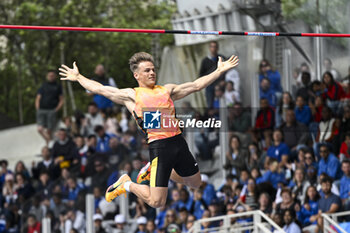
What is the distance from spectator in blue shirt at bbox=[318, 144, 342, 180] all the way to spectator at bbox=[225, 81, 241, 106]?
168cm

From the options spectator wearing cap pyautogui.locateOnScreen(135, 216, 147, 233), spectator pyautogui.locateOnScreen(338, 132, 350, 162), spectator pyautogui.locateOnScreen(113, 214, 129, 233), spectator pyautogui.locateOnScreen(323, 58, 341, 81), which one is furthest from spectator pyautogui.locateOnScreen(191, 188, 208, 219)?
spectator pyautogui.locateOnScreen(323, 58, 341, 81)

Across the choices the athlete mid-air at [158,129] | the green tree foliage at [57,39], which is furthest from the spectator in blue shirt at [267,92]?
the green tree foliage at [57,39]

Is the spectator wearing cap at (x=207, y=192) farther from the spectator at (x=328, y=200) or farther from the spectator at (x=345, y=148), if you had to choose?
the spectator at (x=345, y=148)

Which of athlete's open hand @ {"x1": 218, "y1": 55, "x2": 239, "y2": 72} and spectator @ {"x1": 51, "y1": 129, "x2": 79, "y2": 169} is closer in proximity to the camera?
athlete's open hand @ {"x1": 218, "y1": 55, "x2": 239, "y2": 72}

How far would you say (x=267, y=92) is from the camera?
13258 mm

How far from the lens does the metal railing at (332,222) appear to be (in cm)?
1198

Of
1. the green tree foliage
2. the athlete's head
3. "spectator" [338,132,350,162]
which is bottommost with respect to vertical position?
"spectator" [338,132,350,162]

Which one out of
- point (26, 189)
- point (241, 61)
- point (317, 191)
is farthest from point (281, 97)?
point (26, 189)

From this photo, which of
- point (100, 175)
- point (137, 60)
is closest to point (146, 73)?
point (137, 60)

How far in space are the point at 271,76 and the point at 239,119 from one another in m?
0.93

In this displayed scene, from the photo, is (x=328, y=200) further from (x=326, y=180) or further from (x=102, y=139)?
(x=102, y=139)

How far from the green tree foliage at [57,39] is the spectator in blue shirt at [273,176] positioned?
28.6 ft

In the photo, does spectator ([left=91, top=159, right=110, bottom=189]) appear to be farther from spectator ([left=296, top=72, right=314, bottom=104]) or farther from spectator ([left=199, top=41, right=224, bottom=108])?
spectator ([left=296, top=72, right=314, bottom=104])

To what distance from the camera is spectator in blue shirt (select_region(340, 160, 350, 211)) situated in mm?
12805
